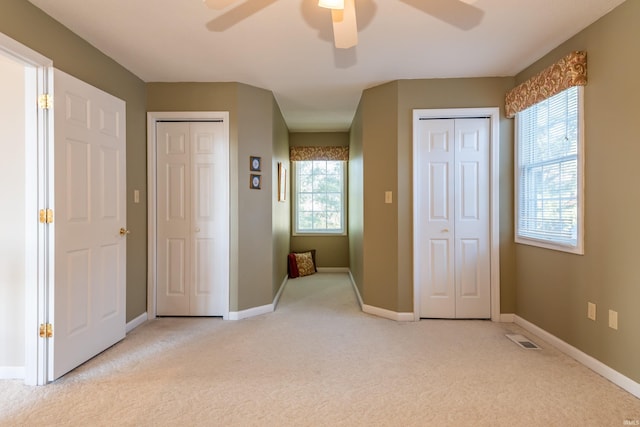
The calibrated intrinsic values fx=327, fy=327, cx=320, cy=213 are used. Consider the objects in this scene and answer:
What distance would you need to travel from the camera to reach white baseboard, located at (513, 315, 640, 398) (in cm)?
204

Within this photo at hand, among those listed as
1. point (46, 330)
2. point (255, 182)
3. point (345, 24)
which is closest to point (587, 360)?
point (345, 24)

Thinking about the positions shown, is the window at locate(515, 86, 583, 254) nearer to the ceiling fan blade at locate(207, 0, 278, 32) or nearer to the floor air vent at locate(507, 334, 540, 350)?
the floor air vent at locate(507, 334, 540, 350)

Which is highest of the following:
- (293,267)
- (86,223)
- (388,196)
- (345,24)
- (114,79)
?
(114,79)

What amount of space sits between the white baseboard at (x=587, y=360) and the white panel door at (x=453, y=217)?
17.7 inches

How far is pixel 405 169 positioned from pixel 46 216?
2.96 m

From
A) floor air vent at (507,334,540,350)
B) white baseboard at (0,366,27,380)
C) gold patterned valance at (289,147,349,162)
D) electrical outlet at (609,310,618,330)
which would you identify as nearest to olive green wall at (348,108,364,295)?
gold patterned valance at (289,147,349,162)

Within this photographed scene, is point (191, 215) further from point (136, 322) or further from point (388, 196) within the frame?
point (388, 196)

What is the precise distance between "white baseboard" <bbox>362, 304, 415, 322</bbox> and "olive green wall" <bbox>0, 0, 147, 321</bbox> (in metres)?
2.36

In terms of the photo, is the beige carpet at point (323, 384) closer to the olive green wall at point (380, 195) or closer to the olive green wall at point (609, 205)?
the olive green wall at point (609, 205)

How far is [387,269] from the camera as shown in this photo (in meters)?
3.46

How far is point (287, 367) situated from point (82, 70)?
107 inches

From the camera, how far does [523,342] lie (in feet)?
9.18

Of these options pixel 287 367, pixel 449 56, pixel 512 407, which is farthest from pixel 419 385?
pixel 449 56

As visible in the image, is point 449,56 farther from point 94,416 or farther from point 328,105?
point 94,416
